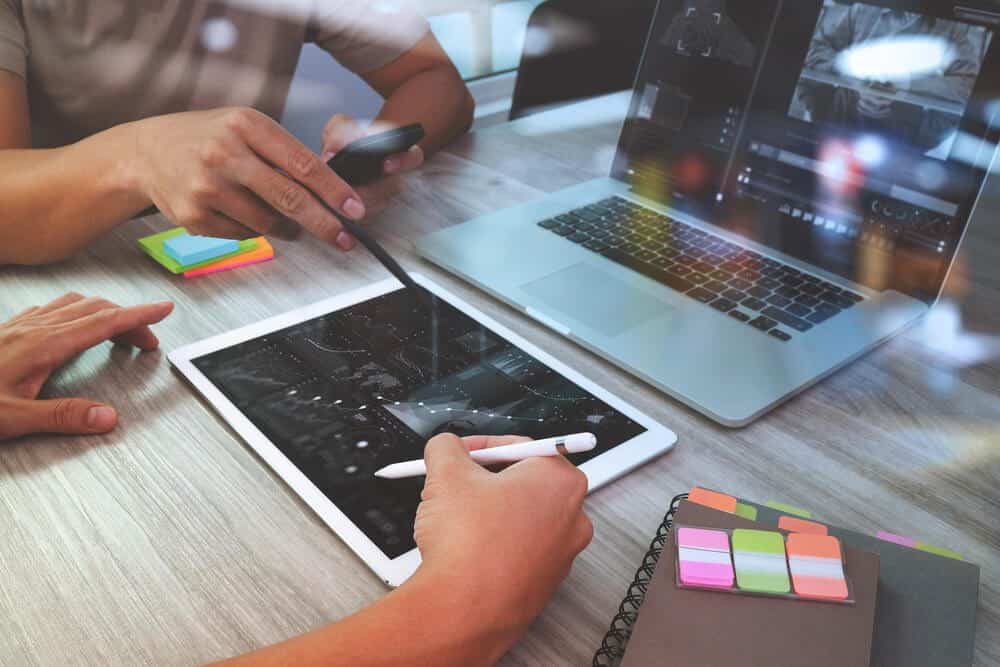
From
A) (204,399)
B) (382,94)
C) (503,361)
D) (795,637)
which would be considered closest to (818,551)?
(795,637)

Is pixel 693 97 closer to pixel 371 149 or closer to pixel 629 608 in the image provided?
pixel 371 149

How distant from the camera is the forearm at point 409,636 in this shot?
0.45 meters

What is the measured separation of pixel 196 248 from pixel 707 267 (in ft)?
1.85

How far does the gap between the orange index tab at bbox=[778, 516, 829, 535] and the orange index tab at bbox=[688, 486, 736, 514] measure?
0.03 meters

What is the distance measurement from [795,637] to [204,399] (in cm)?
50

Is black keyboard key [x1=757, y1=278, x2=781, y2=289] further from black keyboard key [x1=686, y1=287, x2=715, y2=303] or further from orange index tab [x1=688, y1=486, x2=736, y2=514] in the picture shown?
orange index tab [x1=688, y1=486, x2=736, y2=514]

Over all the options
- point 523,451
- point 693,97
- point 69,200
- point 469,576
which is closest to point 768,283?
point 693,97

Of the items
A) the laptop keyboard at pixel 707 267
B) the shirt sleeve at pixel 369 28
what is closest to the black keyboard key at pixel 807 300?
the laptop keyboard at pixel 707 267

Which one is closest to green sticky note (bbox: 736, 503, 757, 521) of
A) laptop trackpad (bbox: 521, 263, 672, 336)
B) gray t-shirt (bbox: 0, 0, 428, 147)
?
laptop trackpad (bbox: 521, 263, 672, 336)

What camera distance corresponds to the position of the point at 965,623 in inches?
18.9

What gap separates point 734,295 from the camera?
2.76 ft

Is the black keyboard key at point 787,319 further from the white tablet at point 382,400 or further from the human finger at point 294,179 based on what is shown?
the human finger at point 294,179

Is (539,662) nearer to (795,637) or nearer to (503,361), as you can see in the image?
(795,637)

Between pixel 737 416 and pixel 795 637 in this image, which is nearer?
pixel 795 637
